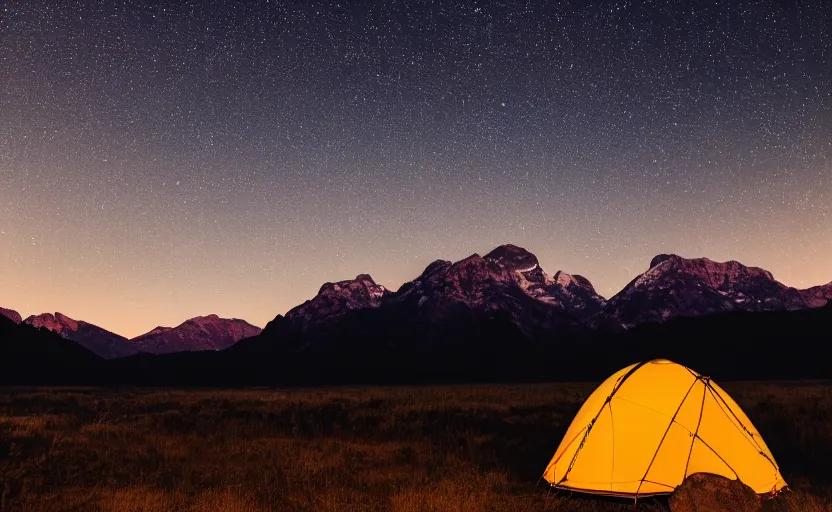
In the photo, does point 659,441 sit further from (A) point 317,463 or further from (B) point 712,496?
(A) point 317,463

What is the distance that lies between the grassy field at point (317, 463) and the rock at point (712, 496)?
1055 millimetres

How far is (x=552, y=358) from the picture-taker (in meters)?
162

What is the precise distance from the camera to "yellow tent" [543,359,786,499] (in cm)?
1012

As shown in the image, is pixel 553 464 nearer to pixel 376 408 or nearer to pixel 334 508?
pixel 334 508

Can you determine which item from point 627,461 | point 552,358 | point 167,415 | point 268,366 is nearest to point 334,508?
point 627,461

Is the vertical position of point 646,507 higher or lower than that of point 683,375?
lower

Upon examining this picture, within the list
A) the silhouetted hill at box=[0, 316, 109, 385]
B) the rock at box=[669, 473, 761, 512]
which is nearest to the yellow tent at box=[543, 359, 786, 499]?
the rock at box=[669, 473, 761, 512]

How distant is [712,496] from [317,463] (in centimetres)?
816

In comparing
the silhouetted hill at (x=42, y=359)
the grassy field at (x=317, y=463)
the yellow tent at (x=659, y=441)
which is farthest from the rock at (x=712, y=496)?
the silhouetted hill at (x=42, y=359)

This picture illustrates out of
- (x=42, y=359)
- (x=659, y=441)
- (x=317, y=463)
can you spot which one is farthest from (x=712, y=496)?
(x=42, y=359)

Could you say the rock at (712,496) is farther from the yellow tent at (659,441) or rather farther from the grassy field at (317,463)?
the yellow tent at (659,441)

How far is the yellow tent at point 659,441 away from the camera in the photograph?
1012cm

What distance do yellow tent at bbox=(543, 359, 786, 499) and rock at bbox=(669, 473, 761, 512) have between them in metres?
1.16

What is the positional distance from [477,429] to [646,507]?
10.6 m
